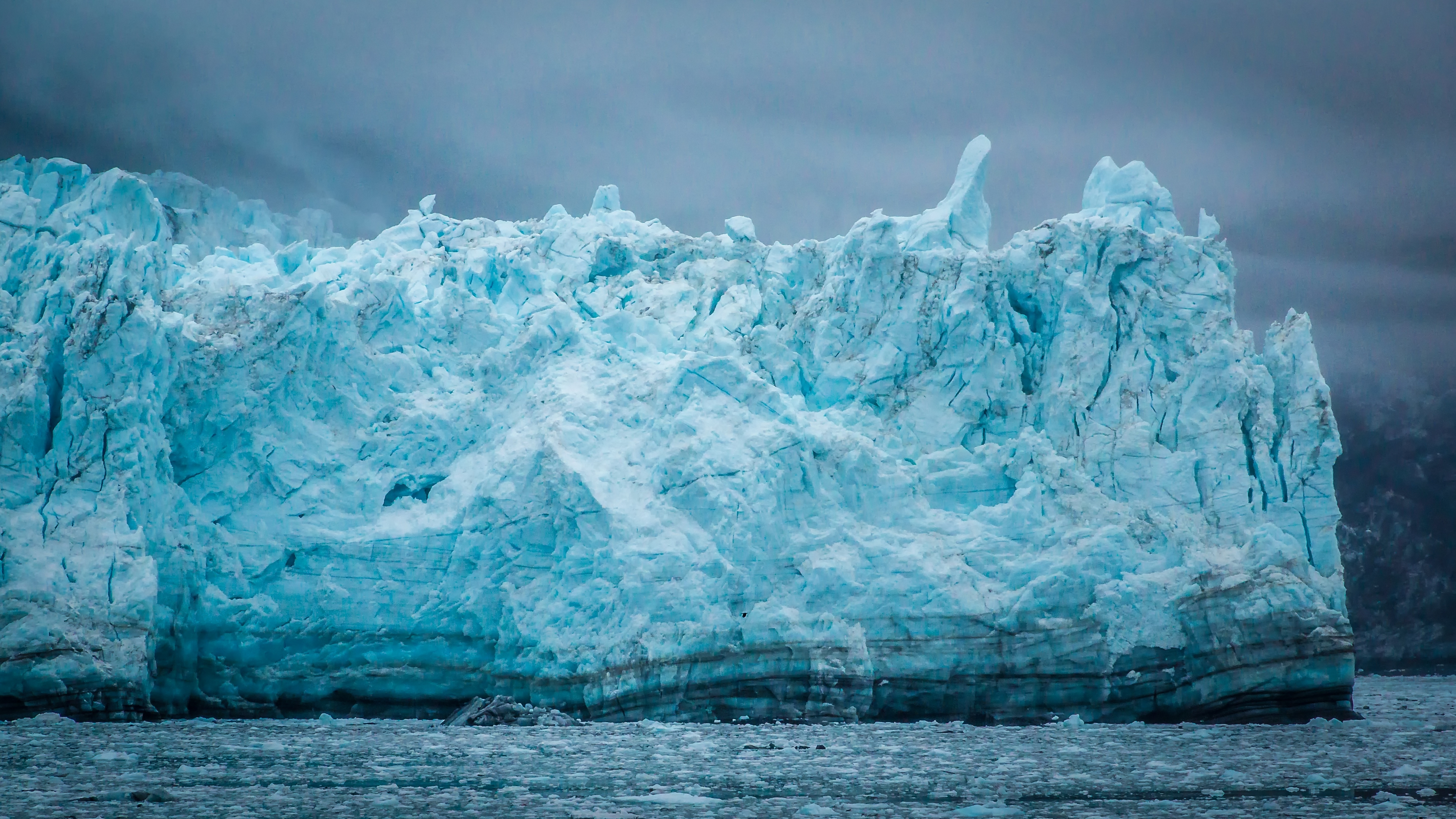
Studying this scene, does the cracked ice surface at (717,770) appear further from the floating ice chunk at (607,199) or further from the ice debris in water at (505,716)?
the floating ice chunk at (607,199)

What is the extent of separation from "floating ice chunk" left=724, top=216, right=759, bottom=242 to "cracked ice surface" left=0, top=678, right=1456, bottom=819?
29.2 feet

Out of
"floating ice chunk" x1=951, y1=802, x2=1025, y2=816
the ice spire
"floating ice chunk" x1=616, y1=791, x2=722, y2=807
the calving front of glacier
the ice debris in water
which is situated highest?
the ice spire

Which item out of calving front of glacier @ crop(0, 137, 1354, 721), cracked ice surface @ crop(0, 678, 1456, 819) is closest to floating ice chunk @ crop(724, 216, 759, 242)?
calving front of glacier @ crop(0, 137, 1354, 721)

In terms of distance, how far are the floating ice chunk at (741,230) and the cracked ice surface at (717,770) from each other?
889cm

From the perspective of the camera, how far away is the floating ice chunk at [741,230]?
20688 mm

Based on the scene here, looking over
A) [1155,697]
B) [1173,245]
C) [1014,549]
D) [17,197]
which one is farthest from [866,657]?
[17,197]

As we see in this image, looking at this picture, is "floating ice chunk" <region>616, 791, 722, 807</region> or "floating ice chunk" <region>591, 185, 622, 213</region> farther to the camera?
"floating ice chunk" <region>591, 185, 622, 213</region>

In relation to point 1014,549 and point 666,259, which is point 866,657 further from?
point 666,259

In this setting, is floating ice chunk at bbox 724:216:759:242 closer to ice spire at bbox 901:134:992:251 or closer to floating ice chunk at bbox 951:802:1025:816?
ice spire at bbox 901:134:992:251

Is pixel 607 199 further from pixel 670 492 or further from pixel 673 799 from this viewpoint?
pixel 673 799

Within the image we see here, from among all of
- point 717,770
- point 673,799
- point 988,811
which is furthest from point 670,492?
point 988,811

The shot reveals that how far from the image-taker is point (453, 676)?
16438 millimetres

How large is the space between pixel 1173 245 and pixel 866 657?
795 centimetres

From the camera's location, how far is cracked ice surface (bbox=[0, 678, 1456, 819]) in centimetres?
817
